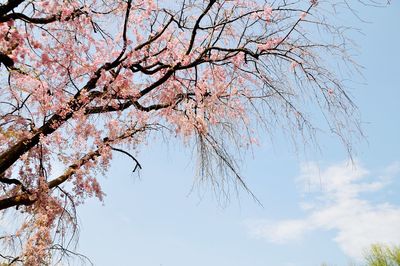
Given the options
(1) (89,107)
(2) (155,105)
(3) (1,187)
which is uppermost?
(2) (155,105)

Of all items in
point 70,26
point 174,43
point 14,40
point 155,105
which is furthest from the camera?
point 155,105

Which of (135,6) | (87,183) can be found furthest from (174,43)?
(87,183)

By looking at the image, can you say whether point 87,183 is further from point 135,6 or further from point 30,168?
point 135,6

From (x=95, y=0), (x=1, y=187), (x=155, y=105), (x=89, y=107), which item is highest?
(x=95, y=0)

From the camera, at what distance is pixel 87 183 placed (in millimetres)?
6316

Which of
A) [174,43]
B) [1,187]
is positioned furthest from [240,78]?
[1,187]

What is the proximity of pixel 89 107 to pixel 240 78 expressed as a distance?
1.92m

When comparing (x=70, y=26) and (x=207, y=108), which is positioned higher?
(x=70, y=26)

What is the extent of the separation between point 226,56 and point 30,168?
3.01m

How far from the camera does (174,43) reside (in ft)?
19.9

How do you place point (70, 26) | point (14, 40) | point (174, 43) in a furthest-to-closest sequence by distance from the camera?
point (174, 43) → point (70, 26) → point (14, 40)

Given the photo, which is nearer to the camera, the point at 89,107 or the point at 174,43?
the point at 89,107

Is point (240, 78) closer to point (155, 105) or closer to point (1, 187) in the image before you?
point (155, 105)

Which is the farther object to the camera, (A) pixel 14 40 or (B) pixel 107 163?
(B) pixel 107 163
